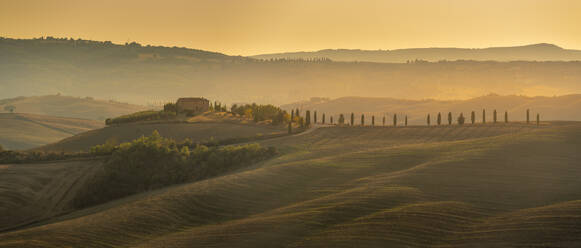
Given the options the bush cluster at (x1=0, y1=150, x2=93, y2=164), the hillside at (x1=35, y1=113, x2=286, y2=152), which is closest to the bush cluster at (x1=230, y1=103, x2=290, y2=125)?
the hillside at (x1=35, y1=113, x2=286, y2=152)

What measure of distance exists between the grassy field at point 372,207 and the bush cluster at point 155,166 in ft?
27.7

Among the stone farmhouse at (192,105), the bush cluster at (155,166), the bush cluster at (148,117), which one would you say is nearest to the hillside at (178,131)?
the bush cluster at (148,117)

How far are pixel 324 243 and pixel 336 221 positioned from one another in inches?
136

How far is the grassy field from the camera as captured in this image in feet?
85.1

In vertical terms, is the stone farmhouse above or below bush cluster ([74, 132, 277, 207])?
above

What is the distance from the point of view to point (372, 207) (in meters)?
30.8

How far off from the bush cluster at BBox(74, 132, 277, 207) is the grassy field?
843 cm

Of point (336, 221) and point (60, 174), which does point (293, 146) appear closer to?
point (60, 174)

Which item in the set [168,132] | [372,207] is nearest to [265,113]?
[168,132]

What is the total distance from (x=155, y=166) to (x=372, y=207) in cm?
3538

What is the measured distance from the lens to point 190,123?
113250 mm

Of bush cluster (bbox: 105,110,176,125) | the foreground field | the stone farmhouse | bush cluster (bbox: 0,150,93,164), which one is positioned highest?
the stone farmhouse

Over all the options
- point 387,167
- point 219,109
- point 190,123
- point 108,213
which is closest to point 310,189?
point 387,167

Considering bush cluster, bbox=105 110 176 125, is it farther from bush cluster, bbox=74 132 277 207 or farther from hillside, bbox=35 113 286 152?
bush cluster, bbox=74 132 277 207
